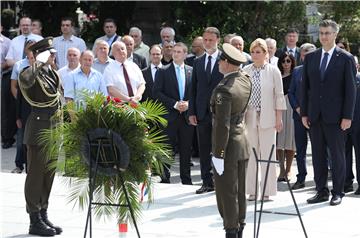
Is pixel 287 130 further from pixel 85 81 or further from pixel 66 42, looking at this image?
pixel 66 42

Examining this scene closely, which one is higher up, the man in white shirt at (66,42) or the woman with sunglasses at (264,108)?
the man in white shirt at (66,42)

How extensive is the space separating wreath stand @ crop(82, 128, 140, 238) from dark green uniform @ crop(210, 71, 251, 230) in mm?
819

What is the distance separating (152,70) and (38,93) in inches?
181

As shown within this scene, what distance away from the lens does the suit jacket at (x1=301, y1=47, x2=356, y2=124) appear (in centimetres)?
981

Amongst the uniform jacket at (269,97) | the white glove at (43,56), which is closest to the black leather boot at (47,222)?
the white glove at (43,56)

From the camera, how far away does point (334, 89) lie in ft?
32.4

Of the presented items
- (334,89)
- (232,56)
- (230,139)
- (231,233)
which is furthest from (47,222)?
(334,89)

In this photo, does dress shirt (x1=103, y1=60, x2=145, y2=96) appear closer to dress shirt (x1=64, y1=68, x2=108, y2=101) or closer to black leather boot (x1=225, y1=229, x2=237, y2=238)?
dress shirt (x1=64, y1=68, x2=108, y2=101)

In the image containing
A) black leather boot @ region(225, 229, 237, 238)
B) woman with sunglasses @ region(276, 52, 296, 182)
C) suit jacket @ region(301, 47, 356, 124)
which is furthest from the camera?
woman with sunglasses @ region(276, 52, 296, 182)

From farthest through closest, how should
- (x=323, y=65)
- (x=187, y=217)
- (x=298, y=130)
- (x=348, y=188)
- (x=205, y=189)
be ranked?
(x=298, y=130) → (x=348, y=188) → (x=205, y=189) → (x=323, y=65) → (x=187, y=217)

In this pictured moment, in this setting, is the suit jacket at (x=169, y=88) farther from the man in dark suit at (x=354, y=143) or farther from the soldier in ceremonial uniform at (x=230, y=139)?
the soldier in ceremonial uniform at (x=230, y=139)

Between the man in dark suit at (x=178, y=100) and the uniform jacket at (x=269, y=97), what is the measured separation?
70.3 inches

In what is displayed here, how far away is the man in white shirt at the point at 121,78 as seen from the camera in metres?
11.5

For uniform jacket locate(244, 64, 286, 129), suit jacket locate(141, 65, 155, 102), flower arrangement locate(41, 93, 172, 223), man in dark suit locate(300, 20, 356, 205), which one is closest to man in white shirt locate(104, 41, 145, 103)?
suit jacket locate(141, 65, 155, 102)
